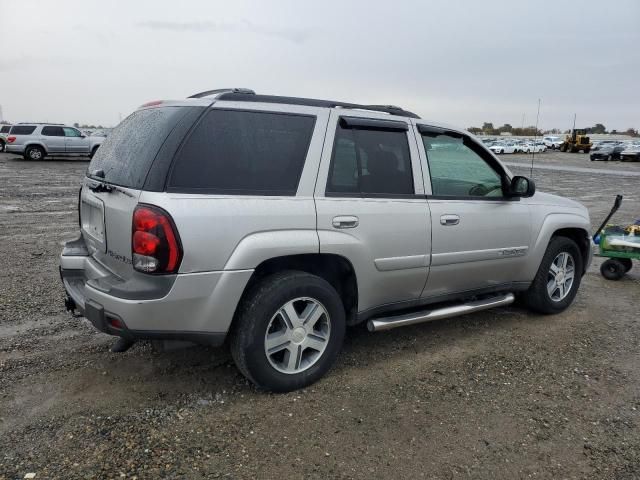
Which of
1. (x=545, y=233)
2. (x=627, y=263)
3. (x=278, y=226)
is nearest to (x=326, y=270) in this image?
(x=278, y=226)

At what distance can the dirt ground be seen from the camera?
2639mm

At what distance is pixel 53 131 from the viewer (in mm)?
23578

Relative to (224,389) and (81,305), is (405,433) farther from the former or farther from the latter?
(81,305)

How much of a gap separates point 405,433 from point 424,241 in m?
1.39

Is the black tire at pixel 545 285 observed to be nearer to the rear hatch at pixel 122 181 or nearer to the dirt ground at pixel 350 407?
the dirt ground at pixel 350 407

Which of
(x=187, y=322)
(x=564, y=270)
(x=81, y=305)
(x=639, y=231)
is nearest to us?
(x=187, y=322)

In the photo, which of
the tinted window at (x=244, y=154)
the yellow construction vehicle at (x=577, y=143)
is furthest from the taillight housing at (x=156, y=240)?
the yellow construction vehicle at (x=577, y=143)

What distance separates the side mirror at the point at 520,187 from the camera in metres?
4.25

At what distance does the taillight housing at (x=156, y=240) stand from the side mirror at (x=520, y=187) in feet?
9.31

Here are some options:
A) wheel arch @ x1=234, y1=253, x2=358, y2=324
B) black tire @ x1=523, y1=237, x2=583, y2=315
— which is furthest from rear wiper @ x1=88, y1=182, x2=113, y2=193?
black tire @ x1=523, y1=237, x2=583, y2=315

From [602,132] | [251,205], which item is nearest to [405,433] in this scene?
[251,205]

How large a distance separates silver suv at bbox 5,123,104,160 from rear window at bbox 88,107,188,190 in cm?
2136

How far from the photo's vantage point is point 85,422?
291 centimetres

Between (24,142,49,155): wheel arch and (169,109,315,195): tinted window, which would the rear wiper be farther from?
(24,142,49,155): wheel arch
